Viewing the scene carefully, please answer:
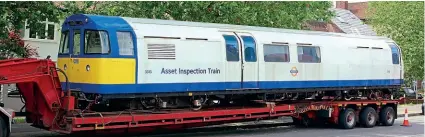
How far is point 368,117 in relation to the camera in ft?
63.1

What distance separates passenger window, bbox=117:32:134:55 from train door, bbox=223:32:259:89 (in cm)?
281

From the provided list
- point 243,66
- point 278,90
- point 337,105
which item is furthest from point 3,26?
point 337,105

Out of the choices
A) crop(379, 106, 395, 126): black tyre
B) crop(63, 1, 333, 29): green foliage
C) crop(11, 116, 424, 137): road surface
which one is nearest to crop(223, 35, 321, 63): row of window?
crop(11, 116, 424, 137): road surface

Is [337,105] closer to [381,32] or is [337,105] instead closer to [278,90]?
[278,90]

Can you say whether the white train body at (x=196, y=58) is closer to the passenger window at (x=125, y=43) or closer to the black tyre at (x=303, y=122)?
the passenger window at (x=125, y=43)

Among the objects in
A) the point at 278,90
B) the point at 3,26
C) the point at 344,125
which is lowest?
the point at 344,125

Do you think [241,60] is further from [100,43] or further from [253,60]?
[100,43]

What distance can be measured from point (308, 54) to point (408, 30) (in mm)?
20529

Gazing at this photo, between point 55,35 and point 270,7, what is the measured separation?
11.9 m

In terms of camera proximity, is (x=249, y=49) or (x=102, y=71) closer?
(x=102, y=71)

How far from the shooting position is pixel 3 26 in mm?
15008

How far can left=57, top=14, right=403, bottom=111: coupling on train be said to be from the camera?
42.1 ft

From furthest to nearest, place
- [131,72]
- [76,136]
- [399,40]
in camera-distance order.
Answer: [399,40] < [76,136] < [131,72]

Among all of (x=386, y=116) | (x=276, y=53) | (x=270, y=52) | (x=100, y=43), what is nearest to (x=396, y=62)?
(x=386, y=116)
